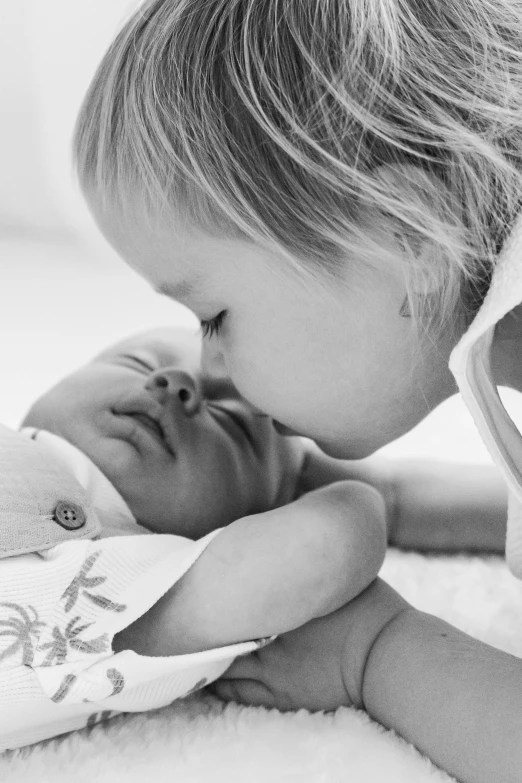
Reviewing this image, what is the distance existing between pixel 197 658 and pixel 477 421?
239 mm

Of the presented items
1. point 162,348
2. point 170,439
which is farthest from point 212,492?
point 162,348

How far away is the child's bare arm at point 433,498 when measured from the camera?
87 centimetres

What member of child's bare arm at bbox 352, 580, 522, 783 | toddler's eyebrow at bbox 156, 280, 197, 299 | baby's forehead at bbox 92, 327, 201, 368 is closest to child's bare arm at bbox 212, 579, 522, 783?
child's bare arm at bbox 352, 580, 522, 783

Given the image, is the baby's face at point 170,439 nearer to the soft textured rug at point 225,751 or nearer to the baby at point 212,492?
the baby at point 212,492

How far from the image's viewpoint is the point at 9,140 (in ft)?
5.67

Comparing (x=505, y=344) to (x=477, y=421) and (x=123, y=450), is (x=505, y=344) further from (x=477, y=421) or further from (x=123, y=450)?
(x=123, y=450)

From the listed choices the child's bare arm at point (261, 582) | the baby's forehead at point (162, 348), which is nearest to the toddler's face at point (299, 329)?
the child's bare arm at point (261, 582)

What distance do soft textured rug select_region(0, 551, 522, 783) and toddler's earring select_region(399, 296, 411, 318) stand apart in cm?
25

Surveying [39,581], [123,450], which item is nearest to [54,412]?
[123,450]

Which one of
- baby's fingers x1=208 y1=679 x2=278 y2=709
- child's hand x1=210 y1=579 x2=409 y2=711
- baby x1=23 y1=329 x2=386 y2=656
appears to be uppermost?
baby x1=23 y1=329 x2=386 y2=656

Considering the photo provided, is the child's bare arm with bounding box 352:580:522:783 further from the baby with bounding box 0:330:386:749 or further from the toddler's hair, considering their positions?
the toddler's hair

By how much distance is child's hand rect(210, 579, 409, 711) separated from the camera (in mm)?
625

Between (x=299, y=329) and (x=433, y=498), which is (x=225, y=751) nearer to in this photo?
(x=299, y=329)

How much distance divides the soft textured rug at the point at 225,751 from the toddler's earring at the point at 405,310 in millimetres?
248
